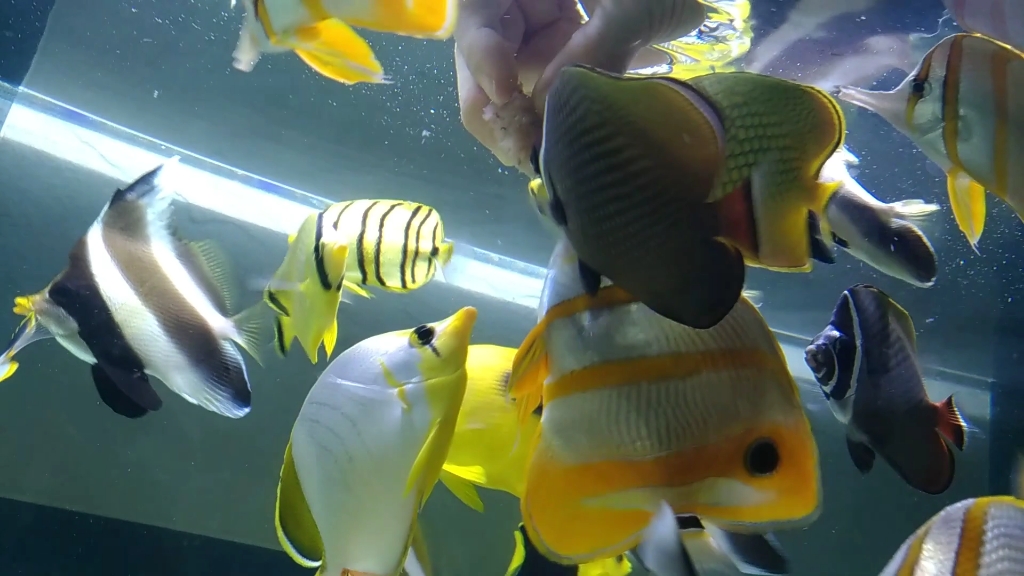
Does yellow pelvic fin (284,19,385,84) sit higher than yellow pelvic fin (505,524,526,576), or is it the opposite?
yellow pelvic fin (284,19,385,84)

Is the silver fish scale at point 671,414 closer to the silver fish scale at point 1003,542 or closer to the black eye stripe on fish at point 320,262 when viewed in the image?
the silver fish scale at point 1003,542

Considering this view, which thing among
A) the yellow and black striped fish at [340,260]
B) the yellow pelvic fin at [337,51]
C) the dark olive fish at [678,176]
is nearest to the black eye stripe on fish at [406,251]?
the yellow and black striped fish at [340,260]

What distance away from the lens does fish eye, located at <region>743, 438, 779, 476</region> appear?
354 millimetres

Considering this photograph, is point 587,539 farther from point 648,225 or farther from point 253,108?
point 253,108

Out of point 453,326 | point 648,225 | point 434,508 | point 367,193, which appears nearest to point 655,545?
point 648,225

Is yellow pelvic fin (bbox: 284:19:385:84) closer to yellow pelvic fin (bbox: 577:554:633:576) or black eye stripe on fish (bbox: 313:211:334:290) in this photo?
black eye stripe on fish (bbox: 313:211:334:290)

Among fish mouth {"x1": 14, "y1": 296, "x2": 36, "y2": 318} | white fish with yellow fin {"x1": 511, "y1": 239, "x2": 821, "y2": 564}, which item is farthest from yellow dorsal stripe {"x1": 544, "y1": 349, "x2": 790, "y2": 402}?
fish mouth {"x1": 14, "y1": 296, "x2": 36, "y2": 318}

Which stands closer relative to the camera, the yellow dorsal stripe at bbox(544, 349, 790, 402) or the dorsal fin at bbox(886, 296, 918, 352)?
the yellow dorsal stripe at bbox(544, 349, 790, 402)

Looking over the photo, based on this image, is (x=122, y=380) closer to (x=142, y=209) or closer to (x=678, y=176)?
(x=142, y=209)

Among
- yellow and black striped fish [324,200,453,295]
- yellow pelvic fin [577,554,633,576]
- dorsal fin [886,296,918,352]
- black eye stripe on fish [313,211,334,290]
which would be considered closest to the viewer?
dorsal fin [886,296,918,352]

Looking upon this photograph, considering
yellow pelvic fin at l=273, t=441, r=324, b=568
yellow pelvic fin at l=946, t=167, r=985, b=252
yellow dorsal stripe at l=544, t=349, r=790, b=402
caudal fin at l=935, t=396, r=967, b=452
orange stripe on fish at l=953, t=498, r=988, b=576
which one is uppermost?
yellow dorsal stripe at l=544, t=349, r=790, b=402

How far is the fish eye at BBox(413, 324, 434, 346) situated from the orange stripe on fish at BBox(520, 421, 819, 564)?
0.27m

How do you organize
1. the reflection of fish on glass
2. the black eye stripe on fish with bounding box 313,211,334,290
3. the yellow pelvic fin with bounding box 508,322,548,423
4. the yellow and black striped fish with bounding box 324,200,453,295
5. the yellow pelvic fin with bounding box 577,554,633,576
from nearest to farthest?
the yellow pelvic fin with bounding box 508,322,548,423 → the yellow pelvic fin with bounding box 577,554,633,576 → the black eye stripe on fish with bounding box 313,211,334,290 → the yellow and black striped fish with bounding box 324,200,453,295 → the reflection of fish on glass

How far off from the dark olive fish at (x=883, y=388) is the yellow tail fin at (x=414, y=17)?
0.56 meters
